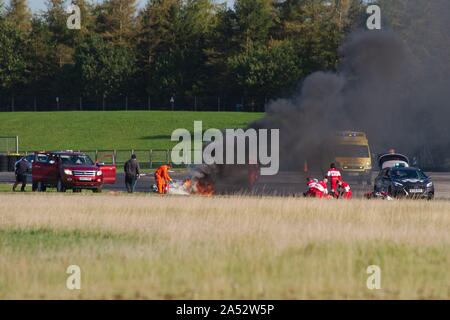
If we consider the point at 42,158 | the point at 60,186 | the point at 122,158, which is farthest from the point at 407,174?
the point at 122,158

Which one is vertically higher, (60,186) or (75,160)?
(75,160)

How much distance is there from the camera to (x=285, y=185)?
4725 cm

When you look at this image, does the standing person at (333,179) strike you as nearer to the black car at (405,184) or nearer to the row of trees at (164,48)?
the black car at (405,184)

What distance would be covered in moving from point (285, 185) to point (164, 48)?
226 ft

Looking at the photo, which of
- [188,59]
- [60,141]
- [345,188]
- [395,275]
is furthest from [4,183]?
[188,59]

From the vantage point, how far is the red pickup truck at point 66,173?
42625 millimetres

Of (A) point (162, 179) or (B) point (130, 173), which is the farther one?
(B) point (130, 173)

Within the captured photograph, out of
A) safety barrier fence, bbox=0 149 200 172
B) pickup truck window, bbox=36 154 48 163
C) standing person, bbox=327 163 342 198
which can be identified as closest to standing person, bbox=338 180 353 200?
standing person, bbox=327 163 342 198

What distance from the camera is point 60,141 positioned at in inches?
3740

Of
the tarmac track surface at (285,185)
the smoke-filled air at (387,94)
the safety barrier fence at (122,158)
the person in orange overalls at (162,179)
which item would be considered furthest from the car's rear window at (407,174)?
the safety barrier fence at (122,158)

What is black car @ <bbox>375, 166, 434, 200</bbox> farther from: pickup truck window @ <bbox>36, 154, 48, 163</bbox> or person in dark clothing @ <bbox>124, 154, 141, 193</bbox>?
pickup truck window @ <bbox>36, 154, 48, 163</bbox>

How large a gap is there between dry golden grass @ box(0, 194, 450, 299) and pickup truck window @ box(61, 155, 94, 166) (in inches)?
549

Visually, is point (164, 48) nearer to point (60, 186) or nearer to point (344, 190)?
point (60, 186)
